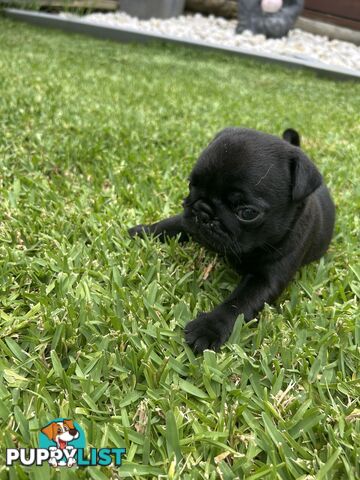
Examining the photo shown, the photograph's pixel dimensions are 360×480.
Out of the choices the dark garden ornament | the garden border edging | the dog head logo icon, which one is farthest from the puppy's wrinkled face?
the dark garden ornament

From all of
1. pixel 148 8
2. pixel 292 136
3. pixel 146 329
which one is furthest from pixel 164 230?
pixel 148 8

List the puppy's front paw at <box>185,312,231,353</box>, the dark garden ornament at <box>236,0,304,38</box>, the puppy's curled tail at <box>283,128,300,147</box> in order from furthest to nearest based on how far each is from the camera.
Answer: the dark garden ornament at <box>236,0,304,38</box> < the puppy's curled tail at <box>283,128,300,147</box> < the puppy's front paw at <box>185,312,231,353</box>

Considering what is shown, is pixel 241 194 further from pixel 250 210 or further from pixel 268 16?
pixel 268 16

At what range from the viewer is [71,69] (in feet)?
24.5

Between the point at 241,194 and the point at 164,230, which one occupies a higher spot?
the point at 241,194

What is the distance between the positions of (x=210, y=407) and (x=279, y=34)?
14.9 metres

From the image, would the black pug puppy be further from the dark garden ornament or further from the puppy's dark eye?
the dark garden ornament

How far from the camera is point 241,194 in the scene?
2336 mm

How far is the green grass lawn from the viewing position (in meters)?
1.66

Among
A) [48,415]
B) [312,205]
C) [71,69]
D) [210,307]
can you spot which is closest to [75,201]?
[210,307]

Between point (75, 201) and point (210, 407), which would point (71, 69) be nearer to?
point (75, 201)

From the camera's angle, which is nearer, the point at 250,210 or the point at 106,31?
the point at 250,210

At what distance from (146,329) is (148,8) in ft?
49.7

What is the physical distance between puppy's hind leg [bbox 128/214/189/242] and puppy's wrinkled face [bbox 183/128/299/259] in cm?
42
